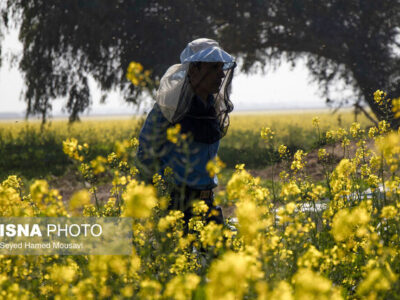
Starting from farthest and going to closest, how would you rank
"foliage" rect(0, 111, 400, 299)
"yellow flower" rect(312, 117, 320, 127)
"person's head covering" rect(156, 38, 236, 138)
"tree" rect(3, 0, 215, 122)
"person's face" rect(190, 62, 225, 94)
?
"tree" rect(3, 0, 215, 122) → "yellow flower" rect(312, 117, 320, 127) → "person's face" rect(190, 62, 225, 94) → "person's head covering" rect(156, 38, 236, 138) → "foliage" rect(0, 111, 400, 299)

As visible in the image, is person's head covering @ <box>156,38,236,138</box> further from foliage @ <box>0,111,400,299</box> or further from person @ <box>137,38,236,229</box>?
foliage @ <box>0,111,400,299</box>

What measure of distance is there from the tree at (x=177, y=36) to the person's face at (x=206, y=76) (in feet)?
37.0

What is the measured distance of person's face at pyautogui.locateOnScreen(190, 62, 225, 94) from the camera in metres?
3.84

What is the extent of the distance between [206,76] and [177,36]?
39.0 ft

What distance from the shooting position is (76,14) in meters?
15.8

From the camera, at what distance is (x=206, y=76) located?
12.7 ft

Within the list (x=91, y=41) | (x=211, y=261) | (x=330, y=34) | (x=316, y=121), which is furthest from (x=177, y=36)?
(x=211, y=261)

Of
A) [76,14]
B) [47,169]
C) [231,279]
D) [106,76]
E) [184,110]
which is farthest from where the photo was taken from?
[106,76]

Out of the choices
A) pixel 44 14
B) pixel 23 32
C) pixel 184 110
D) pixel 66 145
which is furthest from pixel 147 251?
pixel 23 32

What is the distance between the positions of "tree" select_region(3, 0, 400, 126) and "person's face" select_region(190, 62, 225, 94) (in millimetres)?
11275

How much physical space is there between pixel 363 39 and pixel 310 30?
5.95 feet

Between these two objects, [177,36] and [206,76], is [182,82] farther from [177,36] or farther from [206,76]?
[177,36]

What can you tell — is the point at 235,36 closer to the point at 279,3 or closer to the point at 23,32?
the point at 279,3

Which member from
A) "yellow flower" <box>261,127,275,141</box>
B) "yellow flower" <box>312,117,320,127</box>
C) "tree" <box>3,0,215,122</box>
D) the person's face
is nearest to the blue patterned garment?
the person's face
